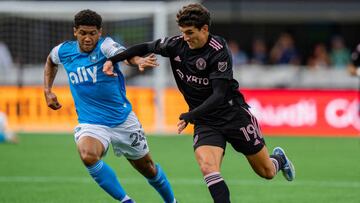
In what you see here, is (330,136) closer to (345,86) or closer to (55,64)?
(345,86)

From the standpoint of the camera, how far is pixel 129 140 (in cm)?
891

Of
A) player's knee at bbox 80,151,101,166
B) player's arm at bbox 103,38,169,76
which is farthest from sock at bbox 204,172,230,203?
player's arm at bbox 103,38,169,76

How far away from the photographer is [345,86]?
2253cm

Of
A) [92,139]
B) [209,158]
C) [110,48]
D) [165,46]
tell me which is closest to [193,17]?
[165,46]

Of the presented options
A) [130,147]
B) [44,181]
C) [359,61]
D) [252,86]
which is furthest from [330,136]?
[130,147]

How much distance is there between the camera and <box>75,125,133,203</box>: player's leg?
28.0 ft

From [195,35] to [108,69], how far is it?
0.94m

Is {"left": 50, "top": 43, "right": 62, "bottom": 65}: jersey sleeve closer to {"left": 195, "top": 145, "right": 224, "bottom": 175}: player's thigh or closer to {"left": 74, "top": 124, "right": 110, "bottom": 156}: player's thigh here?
{"left": 74, "top": 124, "right": 110, "bottom": 156}: player's thigh

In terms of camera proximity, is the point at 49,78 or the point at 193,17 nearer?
the point at 193,17

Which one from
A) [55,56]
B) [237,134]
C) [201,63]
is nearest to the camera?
[201,63]

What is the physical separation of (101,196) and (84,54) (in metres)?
2.26

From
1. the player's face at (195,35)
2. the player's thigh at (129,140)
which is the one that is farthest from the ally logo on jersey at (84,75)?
the player's face at (195,35)

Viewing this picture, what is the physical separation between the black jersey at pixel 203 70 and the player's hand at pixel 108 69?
17.7 inches

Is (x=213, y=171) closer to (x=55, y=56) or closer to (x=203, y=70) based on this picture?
(x=203, y=70)
